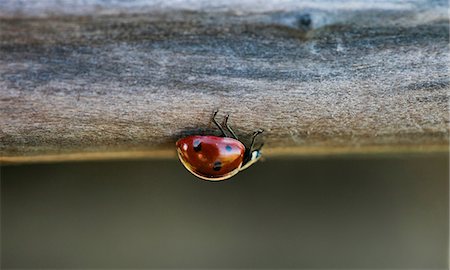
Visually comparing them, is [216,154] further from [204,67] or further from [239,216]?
[204,67]

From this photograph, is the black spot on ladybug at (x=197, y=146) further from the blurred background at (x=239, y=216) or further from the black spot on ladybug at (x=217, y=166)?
the blurred background at (x=239, y=216)

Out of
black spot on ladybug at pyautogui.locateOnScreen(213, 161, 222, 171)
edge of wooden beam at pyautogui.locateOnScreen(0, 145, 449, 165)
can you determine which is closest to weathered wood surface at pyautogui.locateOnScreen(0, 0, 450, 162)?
edge of wooden beam at pyautogui.locateOnScreen(0, 145, 449, 165)

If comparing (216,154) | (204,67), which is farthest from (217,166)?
(204,67)

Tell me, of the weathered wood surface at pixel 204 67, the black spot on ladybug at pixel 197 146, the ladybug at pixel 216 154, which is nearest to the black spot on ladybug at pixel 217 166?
the ladybug at pixel 216 154

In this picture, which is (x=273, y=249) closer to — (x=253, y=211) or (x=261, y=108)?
(x=253, y=211)

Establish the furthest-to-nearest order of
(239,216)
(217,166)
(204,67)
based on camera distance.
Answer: (239,216) → (217,166) → (204,67)

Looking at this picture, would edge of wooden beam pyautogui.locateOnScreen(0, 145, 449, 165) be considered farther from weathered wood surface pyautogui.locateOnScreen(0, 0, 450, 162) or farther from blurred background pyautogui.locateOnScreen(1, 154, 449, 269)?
blurred background pyautogui.locateOnScreen(1, 154, 449, 269)

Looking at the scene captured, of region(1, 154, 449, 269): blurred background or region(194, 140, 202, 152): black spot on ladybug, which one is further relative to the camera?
region(1, 154, 449, 269): blurred background

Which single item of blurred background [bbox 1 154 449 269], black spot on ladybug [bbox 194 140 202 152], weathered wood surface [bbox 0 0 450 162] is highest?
blurred background [bbox 1 154 449 269]
